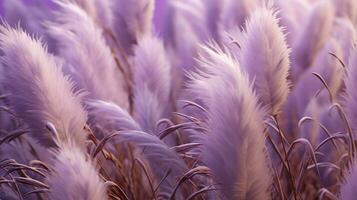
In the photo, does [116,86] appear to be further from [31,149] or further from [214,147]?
[214,147]

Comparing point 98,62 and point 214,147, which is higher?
point 98,62

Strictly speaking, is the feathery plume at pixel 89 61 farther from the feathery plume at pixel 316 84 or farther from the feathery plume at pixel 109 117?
the feathery plume at pixel 316 84

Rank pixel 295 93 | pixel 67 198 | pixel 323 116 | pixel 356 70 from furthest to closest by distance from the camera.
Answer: pixel 295 93
pixel 323 116
pixel 356 70
pixel 67 198

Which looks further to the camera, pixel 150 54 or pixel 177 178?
pixel 150 54

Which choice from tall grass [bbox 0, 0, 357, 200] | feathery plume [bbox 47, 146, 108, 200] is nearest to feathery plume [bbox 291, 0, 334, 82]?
tall grass [bbox 0, 0, 357, 200]

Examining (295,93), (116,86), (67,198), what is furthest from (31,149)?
(295,93)

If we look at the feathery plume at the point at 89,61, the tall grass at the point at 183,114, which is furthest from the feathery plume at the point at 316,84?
the feathery plume at the point at 89,61

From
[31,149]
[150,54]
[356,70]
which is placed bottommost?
[356,70]
